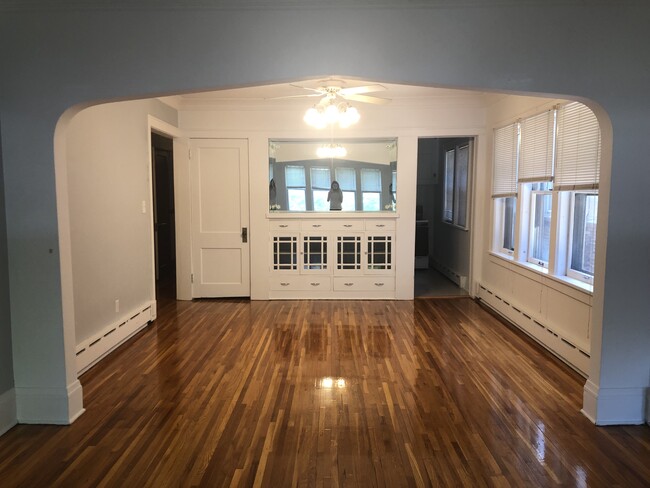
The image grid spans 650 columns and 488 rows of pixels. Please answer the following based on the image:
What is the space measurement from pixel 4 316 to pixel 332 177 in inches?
165

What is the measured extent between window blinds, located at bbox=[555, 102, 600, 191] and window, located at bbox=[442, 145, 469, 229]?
2597 millimetres

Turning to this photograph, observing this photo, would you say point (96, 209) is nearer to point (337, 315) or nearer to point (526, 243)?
point (337, 315)

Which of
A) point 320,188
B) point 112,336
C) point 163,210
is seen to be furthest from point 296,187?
point 112,336

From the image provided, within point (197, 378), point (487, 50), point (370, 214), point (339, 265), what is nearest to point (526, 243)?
point (370, 214)

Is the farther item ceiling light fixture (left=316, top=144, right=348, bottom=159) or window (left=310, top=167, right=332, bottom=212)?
window (left=310, top=167, right=332, bottom=212)

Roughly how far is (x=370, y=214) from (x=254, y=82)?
11.7ft

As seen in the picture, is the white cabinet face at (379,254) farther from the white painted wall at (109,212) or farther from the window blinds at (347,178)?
the white painted wall at (109,212)

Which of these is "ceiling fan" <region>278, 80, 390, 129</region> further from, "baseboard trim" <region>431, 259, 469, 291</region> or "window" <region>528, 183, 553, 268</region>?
"baseboard trim" <region>431, 259, 469, 291</region>

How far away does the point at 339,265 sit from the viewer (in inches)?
243

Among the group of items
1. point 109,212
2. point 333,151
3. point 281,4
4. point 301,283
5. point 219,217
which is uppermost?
point 281,4

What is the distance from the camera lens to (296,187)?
6.16 metres

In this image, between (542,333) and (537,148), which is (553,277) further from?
(537,148)

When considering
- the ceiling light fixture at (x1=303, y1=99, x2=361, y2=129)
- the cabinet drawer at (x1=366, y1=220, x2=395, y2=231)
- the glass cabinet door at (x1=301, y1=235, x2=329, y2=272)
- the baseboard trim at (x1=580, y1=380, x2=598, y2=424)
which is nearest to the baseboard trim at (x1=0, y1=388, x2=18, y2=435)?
the ceiling light fixture at (x1=303, y1=99, x2=361, y2=129)

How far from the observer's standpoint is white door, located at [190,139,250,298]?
598 cm
